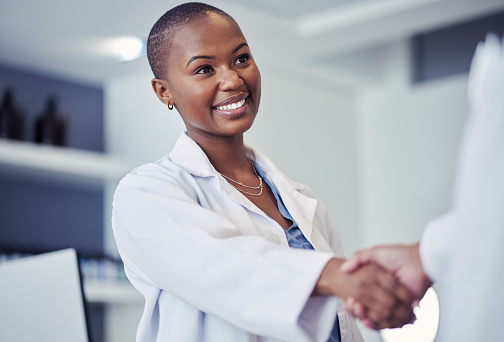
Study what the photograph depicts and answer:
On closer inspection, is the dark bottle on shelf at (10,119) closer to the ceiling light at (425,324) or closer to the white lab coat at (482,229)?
the ceiling light at (425,324)

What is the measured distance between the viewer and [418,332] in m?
3.76

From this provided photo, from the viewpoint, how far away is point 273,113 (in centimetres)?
382

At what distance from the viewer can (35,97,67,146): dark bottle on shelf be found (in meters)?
3.54

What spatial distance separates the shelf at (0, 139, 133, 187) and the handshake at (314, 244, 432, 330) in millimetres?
2343

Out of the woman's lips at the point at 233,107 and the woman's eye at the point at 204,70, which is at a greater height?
the woman's eye at the point at 204,70

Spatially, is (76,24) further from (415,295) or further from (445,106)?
(415,295)

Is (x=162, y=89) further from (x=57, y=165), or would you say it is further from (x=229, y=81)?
(x=57, y=165)

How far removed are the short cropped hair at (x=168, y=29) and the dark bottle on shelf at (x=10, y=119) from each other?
80.8 inches

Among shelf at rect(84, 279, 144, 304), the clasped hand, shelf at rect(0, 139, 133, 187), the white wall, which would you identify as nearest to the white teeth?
the clasped hand

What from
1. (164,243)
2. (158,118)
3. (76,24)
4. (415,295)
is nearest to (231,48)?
(164,243)

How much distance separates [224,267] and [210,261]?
0.09ft

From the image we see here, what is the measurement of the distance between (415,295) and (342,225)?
3.10 meters

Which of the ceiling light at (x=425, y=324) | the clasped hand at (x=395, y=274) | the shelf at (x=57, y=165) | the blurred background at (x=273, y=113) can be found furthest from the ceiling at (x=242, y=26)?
the clasped hand at (x=395, y=274)

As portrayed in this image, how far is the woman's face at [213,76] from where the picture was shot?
1.39 metres
